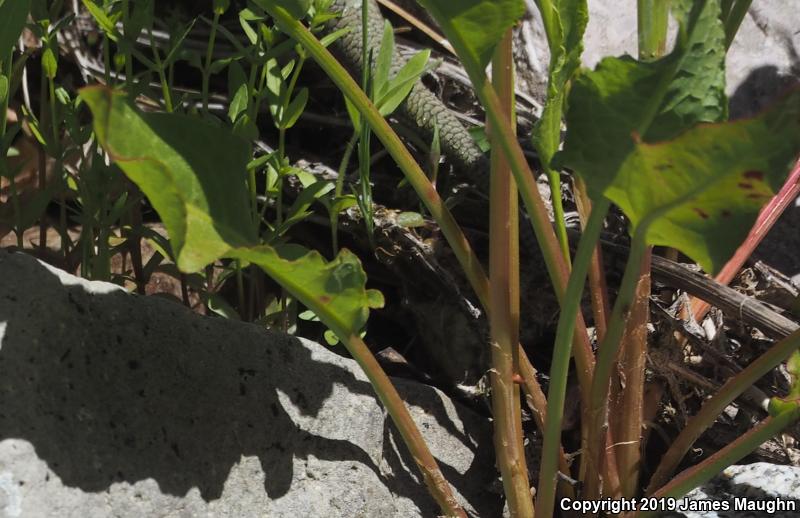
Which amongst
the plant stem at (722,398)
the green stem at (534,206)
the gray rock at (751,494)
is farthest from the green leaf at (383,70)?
the gray rock at (751,494)

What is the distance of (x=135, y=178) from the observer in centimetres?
99

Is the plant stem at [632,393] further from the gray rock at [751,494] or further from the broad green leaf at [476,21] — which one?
the broad green leaf at [476,21]

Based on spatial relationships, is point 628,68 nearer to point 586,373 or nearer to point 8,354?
point 586,373

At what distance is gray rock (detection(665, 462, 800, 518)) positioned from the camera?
4.72 feet

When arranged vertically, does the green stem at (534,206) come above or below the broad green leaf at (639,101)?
below

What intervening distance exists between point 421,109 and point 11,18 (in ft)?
3.15

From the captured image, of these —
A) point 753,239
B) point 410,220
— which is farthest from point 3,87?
point 753,239

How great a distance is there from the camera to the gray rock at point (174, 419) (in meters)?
1.16

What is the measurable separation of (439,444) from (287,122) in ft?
2.09

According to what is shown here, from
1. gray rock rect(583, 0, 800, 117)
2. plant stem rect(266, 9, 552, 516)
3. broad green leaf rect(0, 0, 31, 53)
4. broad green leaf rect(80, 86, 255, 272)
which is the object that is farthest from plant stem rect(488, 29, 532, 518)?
gray rock rect(583, 0, 800, 117)

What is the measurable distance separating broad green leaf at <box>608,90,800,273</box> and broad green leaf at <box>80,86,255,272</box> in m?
0.44

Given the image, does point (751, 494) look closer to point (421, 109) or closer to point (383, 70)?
point (383, 70)

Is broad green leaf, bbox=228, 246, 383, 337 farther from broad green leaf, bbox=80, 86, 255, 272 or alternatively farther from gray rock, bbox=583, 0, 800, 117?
gray rock, bbox=583, 0, 800, 117

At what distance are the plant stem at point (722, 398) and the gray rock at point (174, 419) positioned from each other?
301 millimetres
